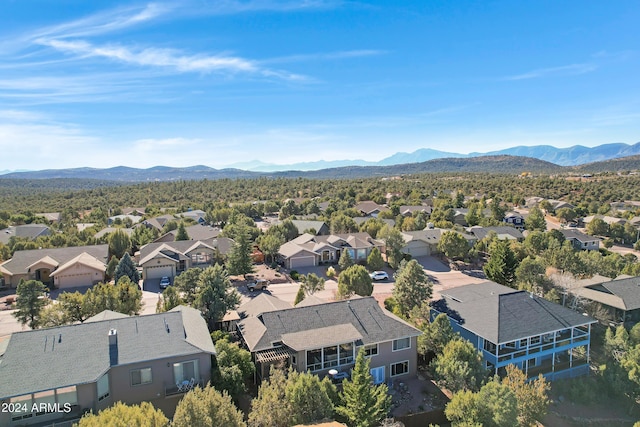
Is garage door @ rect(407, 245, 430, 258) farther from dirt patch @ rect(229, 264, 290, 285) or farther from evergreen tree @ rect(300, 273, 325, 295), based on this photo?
evergreen tree @ rect(300, 273, 325, 295)

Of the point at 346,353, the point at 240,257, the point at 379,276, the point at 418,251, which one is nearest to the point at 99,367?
the point at 346,353

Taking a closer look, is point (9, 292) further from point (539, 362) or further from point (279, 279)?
point (539, 362)

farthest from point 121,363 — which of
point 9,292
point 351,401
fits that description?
point 9,292

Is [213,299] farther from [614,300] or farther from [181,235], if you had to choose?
[181,235]

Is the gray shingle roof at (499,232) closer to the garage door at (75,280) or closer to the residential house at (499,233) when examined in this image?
the residential house at (499,233)

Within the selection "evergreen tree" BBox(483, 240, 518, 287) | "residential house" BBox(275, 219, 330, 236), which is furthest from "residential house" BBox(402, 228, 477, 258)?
"residential house" BBox(275, 219, 330, 236)

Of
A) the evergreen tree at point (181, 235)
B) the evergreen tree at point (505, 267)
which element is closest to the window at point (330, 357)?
the evergreen tree at point (505, 267)
